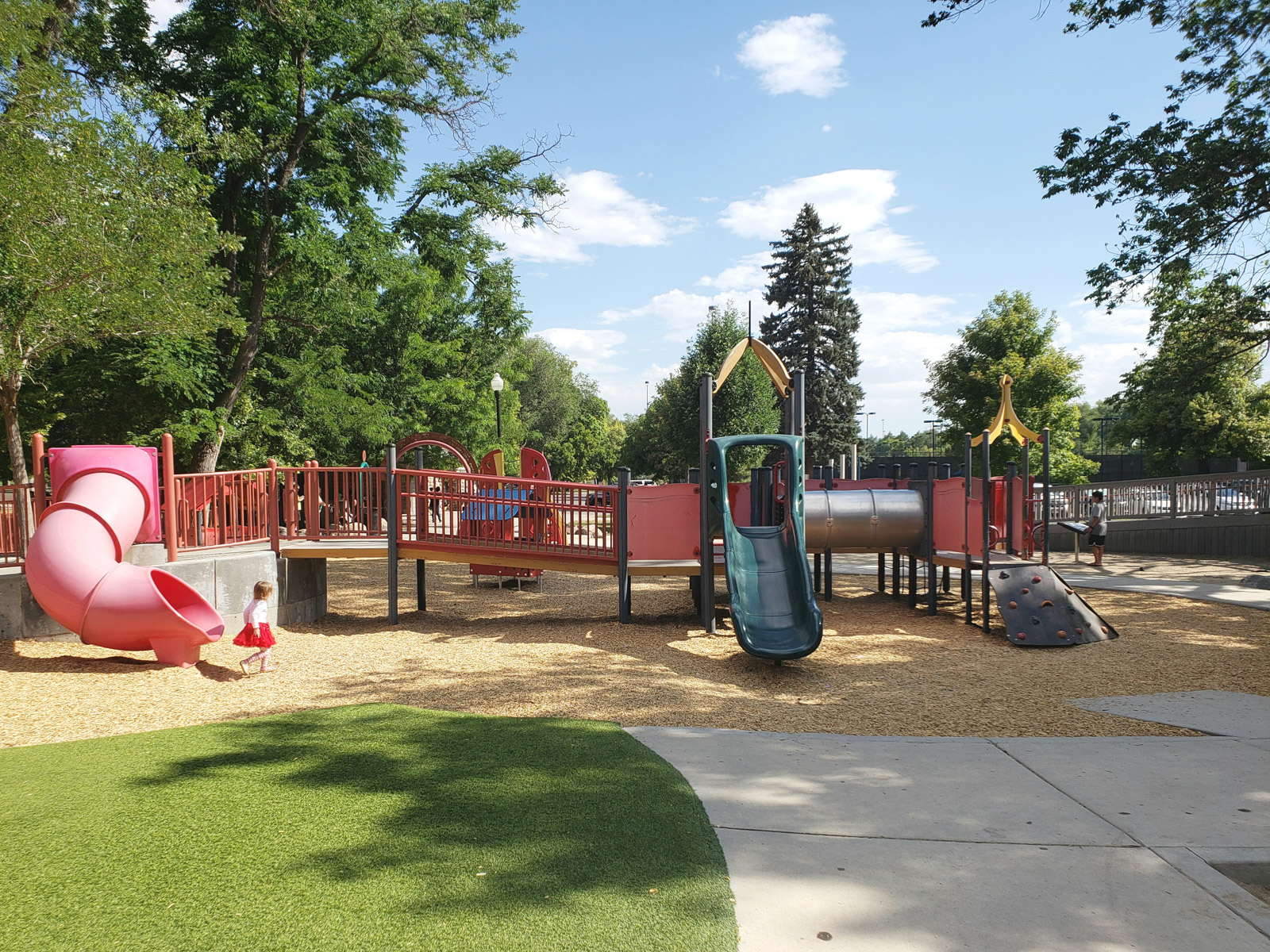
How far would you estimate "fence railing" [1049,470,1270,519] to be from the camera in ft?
62.1

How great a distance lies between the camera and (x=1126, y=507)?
2172cm

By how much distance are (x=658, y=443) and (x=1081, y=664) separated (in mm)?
33181

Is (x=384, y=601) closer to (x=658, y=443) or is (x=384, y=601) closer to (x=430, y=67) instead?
(x=430, y=67)

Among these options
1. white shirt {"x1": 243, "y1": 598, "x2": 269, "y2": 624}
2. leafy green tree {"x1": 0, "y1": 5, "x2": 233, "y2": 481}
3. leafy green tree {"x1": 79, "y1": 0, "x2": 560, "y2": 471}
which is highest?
leafy green tree {"x1": 79, "y1": 0, "x2": 560, "y2": 471}

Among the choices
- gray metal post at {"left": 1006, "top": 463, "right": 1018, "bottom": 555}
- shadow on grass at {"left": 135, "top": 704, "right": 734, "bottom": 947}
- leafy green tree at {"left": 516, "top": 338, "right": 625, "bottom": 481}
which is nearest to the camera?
shadow on grass at {"left": 135, "top": 704, "right": 734, "bottom": 947}

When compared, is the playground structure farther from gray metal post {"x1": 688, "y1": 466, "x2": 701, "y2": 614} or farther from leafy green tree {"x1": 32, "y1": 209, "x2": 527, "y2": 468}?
leafy green tree {"x1": 32, "y1": 209, "x2": 527, "y2": 468}

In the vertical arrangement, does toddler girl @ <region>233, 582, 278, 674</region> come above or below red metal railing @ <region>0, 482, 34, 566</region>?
below

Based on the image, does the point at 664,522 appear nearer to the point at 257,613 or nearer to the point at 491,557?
the point at 491,557

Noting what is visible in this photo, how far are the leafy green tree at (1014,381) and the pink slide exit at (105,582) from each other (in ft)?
99.7

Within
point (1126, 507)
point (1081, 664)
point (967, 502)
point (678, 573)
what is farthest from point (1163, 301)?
point (678, 573)

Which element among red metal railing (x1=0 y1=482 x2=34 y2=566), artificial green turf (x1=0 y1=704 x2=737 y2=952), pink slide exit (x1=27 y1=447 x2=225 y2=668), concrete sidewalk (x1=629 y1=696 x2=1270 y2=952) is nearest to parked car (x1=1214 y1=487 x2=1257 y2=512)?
concrete sidewalk (x1=629 y1=696 x2=1270 y2=952)

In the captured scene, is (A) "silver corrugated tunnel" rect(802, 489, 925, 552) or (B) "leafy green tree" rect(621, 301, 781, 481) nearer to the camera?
(A) "silver corrugated tunnel" rect(802, 489, 925, 552)

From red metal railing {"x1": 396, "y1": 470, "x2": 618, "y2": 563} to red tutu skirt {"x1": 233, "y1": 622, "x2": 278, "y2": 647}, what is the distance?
2.94 metres

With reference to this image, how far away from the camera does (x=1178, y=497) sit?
805 inches
